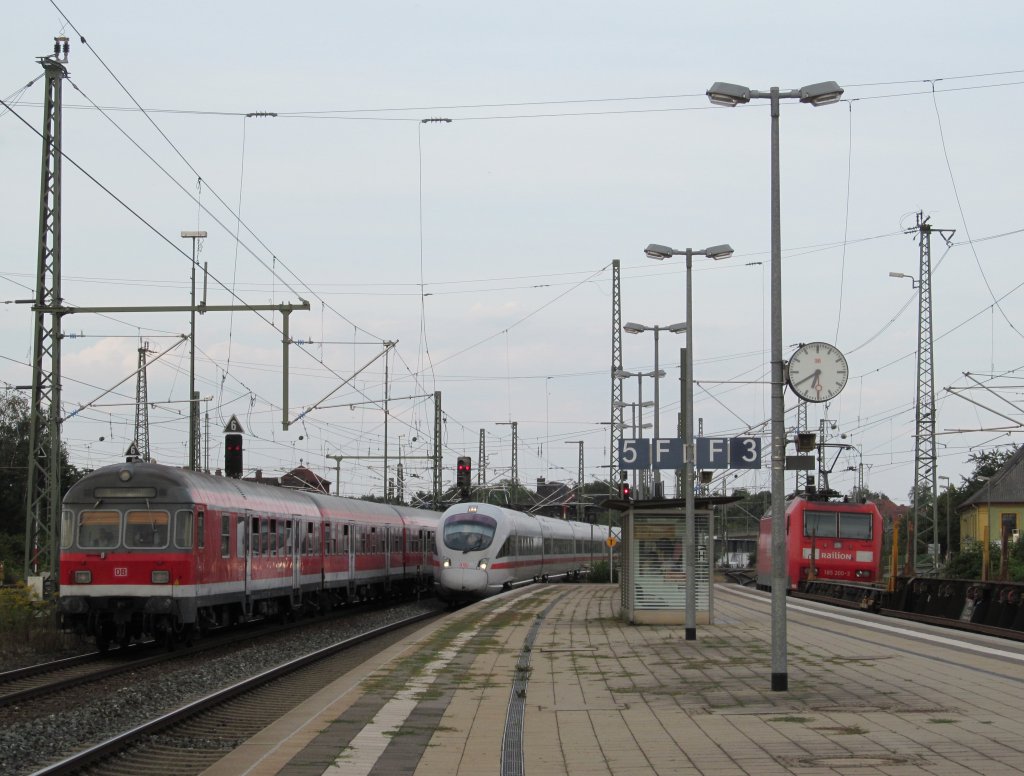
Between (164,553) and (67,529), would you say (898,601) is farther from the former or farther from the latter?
(67,529)

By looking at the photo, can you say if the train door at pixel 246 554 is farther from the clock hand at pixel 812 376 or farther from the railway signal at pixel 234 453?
the clock hand at pixel 812 376

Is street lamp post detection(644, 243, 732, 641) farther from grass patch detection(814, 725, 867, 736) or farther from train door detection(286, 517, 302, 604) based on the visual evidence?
grass patch detection(814, 725, 867, 736)

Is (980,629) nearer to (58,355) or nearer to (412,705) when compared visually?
(412,705)

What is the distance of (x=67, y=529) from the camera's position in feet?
72.4

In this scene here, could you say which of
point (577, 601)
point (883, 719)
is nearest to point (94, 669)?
point (883, 719)

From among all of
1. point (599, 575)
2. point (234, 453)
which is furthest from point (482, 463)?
point (234, 453)

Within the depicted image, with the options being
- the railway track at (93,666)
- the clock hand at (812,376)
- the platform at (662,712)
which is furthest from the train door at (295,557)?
the clock hand at (812,376)

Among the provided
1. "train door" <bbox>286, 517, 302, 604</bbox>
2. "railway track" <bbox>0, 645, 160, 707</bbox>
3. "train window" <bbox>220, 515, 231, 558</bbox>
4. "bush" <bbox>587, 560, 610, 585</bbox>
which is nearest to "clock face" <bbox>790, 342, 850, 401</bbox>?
"railway track" <bbox>0, 645, 160, 707</bbox>

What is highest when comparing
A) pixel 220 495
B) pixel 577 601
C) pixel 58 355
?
pixel 58 355

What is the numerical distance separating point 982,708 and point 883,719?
1154mm

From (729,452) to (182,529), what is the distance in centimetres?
1345

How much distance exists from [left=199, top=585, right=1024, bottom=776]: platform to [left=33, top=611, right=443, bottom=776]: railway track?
490 millimetres

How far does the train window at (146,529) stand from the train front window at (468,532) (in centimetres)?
1827

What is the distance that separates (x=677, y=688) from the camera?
14766 millimetres
